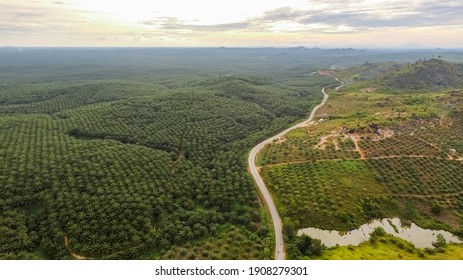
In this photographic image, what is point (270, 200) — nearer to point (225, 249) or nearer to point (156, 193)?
point (225, 249)

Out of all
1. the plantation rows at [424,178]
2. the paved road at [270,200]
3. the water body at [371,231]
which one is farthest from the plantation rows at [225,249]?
the plantation rows at [424,178]

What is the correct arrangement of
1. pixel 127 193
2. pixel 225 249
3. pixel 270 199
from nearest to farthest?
pixel 225 249 → pixel 127 193 → pixel 270 199

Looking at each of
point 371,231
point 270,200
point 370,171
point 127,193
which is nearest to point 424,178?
point 370,171

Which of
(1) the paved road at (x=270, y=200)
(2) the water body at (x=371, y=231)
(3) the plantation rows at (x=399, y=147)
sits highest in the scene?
(3) the plantation rows at (x=399, y=147)

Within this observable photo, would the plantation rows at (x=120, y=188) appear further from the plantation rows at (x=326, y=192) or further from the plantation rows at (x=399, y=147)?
the plantation rows at (x=399, y=147)

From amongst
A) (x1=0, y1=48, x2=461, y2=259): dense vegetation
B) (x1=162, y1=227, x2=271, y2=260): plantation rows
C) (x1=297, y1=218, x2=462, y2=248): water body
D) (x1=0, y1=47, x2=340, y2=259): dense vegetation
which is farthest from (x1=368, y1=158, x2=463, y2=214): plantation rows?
(x1=162, y1=227, x2=271, y2=260): plantation rows

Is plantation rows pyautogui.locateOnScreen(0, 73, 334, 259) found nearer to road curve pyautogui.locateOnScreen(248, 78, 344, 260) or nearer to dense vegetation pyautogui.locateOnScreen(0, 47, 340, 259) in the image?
dense vegetation pyautogui.locateOnScreen(0, 47, 340, 259)

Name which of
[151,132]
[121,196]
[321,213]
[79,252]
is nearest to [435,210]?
[321,213]
